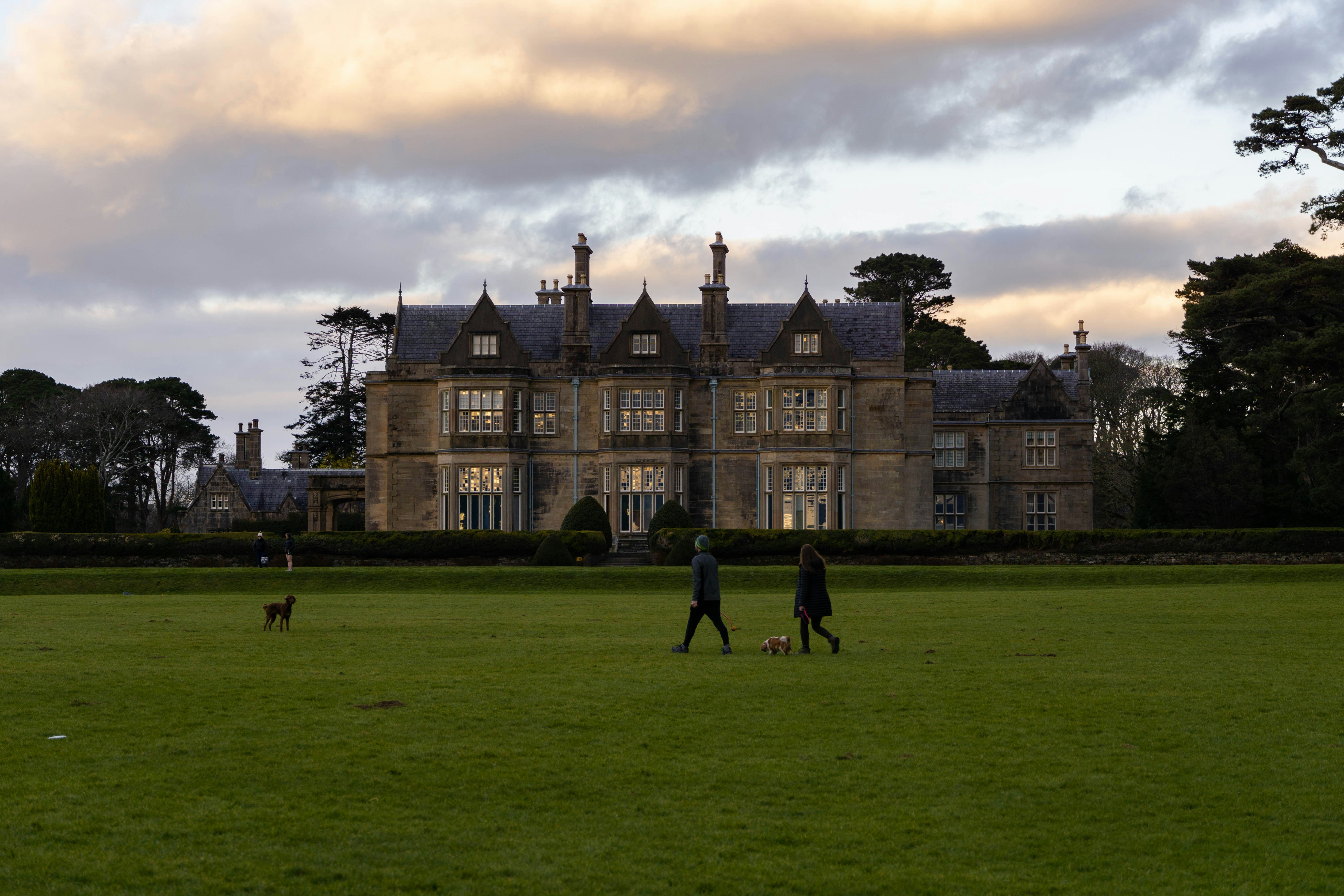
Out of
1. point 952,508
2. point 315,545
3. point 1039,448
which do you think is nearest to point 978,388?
point 1039,448

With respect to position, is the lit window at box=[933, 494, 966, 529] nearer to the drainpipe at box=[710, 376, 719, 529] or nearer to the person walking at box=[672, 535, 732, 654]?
the drainpipe at box=[710, 376, 719, 529]

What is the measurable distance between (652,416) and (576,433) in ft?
11.1

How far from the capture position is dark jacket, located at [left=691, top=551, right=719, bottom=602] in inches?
700

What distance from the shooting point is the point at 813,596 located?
18.2 metres

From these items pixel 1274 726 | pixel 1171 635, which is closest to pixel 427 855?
pixel 1274 726

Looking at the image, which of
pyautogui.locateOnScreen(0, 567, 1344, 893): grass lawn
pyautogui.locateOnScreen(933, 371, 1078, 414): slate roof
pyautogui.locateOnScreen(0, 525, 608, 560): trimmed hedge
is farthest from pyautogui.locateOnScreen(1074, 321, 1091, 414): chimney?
pyautogui.locateOnScreen(0, 567, 1344, 893): grass lawn

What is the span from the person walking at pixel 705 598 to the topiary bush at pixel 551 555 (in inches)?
1004

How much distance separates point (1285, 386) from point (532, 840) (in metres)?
55.5

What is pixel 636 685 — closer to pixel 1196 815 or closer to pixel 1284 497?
pixel 1196 815

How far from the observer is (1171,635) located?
822 inches

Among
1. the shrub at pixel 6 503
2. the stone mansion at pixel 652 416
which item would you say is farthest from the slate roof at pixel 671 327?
the shrub at pixel 6 503

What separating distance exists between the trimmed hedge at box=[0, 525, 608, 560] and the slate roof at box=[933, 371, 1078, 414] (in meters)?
26.0

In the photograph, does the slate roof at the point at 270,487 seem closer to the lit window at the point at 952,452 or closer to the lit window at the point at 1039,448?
the lit window at the point at 952,452

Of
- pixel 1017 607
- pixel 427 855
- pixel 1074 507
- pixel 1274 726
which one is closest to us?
pixel 427 855
